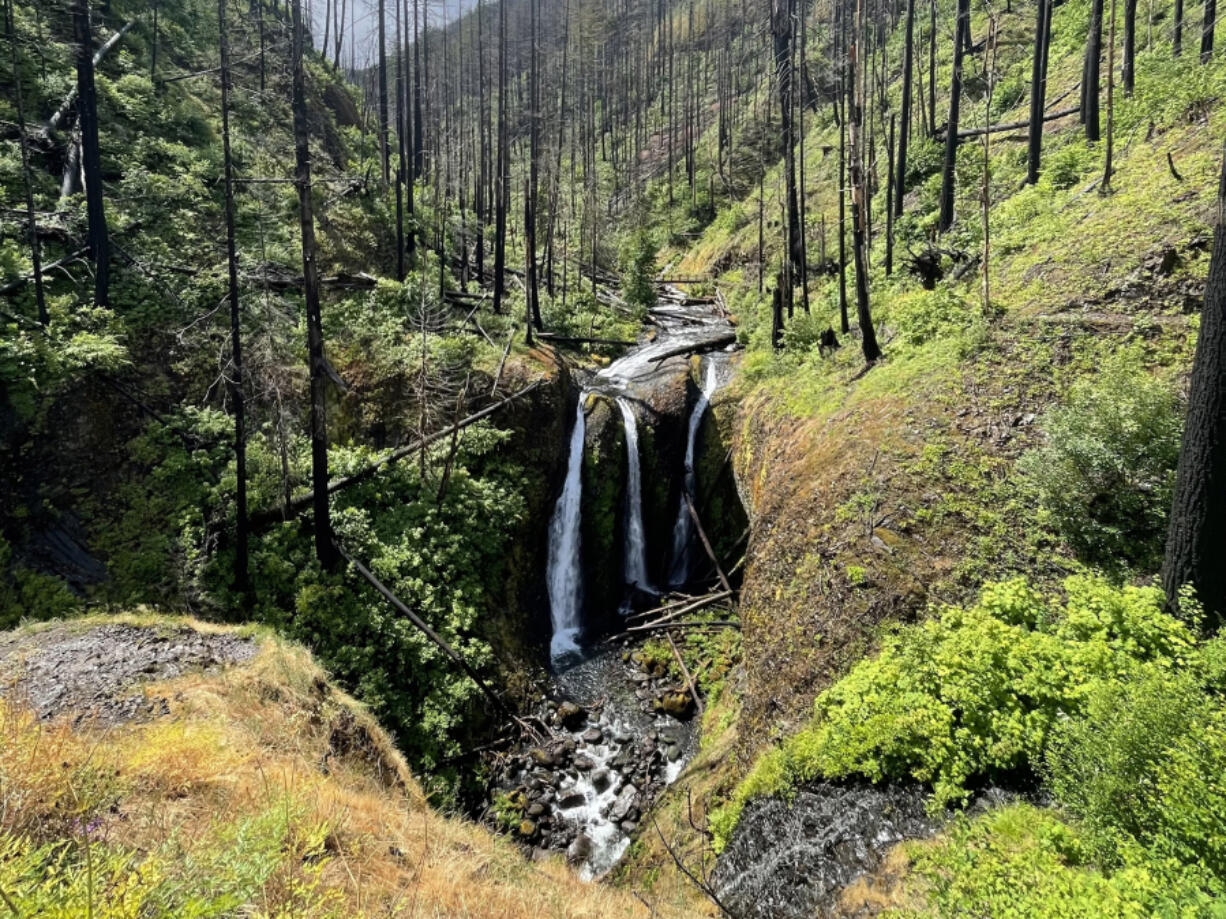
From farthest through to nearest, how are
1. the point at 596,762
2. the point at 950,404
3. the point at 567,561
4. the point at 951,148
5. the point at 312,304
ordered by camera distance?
the point at 951,148
the point at 567,561
the point at 596,762
the point at 312,304
the point at 950,404

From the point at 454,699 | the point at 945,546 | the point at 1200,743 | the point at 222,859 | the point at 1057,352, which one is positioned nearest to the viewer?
the point at 222,859

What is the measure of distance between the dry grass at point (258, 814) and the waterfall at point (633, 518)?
1005 cm

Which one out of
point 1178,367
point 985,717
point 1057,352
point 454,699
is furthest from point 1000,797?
point 454,699

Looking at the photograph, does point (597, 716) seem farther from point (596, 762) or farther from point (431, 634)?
point (431, 634)

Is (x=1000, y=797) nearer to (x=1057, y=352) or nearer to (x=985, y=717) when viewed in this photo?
(x=985, y=717)

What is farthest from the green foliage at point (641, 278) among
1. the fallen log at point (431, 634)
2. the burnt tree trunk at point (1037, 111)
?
the fallen log at point (431, 634)

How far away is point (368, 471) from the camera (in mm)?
14781

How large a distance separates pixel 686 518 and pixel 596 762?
7.77 m

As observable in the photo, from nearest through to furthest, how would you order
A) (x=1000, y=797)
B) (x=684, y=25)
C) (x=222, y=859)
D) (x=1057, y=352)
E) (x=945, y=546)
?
→ 1. (x=222, y=859)
2. (x=1000, y=797)
3. (x=945, y=546)
4. (x=1057, y=352)
5. (x=684, y=25)

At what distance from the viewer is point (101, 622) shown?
850 cm

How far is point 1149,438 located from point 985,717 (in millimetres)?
4097

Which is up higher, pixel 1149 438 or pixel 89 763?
pixel 1149 438

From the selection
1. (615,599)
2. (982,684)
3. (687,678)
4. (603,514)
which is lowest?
(687,678)

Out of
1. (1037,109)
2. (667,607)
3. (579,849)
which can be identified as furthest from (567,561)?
(1037,109)
